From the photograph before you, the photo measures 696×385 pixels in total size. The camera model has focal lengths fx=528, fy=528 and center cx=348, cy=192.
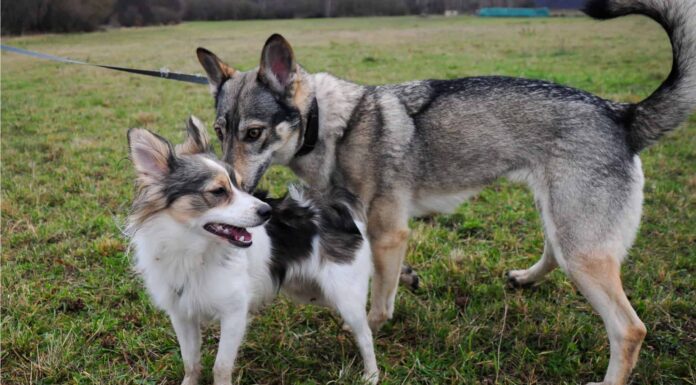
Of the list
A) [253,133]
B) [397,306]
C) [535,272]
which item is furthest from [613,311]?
[253,133]

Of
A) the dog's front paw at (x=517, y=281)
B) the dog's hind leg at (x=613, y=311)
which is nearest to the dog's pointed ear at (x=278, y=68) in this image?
the dog's hind leg at (x=613, y=311)

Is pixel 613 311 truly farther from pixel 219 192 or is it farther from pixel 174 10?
pixel 174 10

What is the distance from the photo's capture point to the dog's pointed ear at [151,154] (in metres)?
2.70

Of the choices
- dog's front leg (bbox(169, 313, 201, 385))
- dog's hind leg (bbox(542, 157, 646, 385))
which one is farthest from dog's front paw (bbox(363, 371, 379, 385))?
dog's hind leg (bbox(542, 157, 646, 385))

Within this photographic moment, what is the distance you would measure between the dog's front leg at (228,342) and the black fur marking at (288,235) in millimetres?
379

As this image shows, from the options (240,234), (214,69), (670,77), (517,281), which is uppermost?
(670,77)

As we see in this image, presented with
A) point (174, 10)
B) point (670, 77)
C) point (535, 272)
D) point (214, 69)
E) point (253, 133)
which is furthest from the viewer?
point (174, 10)

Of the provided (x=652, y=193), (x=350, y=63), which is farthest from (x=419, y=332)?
(x=350, y=63)

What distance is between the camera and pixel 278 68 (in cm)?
361

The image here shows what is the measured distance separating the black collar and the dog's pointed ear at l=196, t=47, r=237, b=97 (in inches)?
27.8

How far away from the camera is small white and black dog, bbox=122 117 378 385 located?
280 centimetres

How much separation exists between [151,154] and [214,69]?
4.04ft

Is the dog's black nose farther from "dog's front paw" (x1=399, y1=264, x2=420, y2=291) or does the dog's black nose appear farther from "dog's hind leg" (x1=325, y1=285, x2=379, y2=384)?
"dog's front paw" (x1=399, y1=264, x2=420, y2=291)

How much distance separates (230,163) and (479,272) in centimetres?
223
